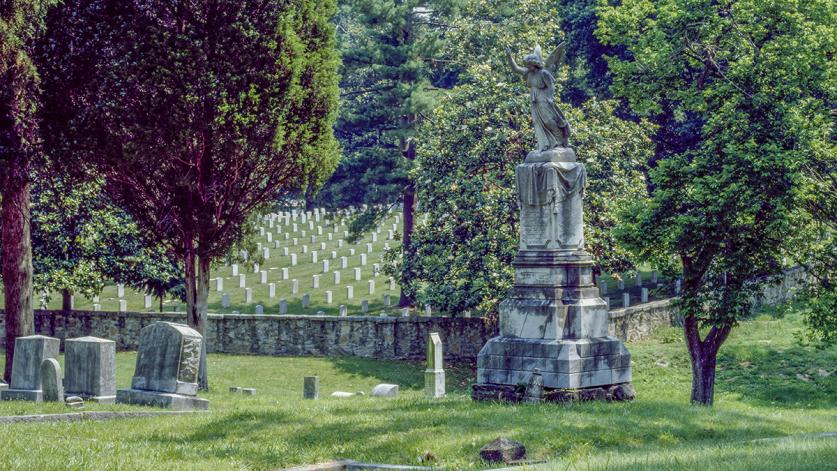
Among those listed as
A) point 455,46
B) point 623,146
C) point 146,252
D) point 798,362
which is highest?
point 455,46

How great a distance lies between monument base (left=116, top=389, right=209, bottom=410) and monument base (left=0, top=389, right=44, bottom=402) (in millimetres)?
1910

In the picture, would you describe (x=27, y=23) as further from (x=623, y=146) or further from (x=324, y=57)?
(x=623, y=146)

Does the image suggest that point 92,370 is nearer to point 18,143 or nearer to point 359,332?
point 18,143

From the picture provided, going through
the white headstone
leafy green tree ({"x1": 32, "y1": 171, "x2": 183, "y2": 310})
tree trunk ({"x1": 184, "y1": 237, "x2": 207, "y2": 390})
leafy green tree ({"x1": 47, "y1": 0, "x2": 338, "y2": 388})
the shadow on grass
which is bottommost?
the white headstone

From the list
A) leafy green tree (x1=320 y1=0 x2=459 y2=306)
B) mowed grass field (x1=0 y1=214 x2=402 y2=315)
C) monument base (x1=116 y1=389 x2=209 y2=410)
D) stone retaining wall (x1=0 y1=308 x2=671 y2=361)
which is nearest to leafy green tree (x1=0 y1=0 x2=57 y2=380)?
monument base (x1=116 y1=389 x2=209 y2=410)

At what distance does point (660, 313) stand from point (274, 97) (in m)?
17.3

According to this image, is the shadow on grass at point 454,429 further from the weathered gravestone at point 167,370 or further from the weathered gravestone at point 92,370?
the weathered gravestone at point 92,370

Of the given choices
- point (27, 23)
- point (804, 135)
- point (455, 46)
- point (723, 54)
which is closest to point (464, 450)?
point (804, 135)

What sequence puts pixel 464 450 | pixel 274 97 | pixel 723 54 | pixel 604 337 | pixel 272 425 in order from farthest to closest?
pixel 723 54 → pixel 274 97 → pixel 604 337 → pixel 272 425 → pixel 464 450

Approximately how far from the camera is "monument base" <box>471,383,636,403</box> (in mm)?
15820

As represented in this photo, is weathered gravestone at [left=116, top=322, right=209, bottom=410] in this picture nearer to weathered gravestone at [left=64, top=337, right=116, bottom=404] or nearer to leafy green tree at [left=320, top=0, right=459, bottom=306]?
weathered gravestone at [left=64, top=337, right=116, bottom=404]

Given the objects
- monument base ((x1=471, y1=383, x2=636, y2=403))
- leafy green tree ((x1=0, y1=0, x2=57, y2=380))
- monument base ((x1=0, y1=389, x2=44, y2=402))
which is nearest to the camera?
monument base ((x1=471, y1=383, x2=636, y2=403))

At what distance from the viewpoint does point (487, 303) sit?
29703 millimetres

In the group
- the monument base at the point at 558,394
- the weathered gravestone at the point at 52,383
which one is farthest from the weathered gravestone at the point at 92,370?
the monument base at the point at 558,394
